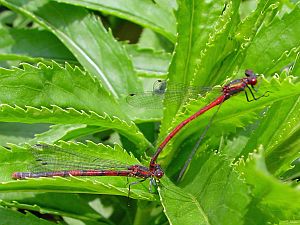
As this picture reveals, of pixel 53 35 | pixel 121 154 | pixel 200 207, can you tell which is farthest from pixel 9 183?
pixel 53 35

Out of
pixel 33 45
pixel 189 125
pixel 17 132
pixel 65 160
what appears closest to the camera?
pixel 189 125

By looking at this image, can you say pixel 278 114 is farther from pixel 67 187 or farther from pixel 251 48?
pixel 67 187

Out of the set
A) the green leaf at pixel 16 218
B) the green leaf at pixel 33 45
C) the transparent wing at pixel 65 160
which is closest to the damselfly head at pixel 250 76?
the transparent wing at pixel 65 160

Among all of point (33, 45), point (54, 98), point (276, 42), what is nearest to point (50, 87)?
point (54, 98)

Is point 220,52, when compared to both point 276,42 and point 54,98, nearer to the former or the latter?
point 276,42

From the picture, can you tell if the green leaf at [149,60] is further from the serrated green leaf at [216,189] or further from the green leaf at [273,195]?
the green leaf at [273,195]

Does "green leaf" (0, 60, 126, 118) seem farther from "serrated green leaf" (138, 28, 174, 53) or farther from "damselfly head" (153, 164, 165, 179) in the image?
"serrated green leaf" (138, 28, 174, 53)

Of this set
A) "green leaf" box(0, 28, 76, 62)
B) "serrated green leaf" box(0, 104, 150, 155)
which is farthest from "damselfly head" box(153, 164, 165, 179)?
"green leaf" box(0, 28, 76, 62)
